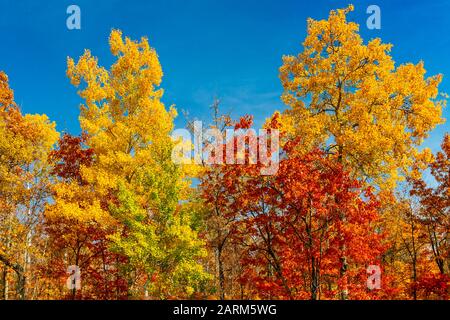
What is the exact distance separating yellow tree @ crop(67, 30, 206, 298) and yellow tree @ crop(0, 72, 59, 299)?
7.66 ft

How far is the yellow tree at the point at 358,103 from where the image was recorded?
15102 mm

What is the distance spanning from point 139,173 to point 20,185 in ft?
18.4

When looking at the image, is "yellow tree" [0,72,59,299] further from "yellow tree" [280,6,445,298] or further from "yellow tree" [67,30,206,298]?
"yellow tree" [280,6,445,298]

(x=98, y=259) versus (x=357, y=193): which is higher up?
(x=357, y=193)

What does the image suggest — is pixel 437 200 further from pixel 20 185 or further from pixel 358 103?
pixel 20 185

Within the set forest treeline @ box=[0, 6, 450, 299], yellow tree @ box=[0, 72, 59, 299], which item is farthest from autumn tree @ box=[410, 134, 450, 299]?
yellow tree @ box=[0, 72, 59, 299]

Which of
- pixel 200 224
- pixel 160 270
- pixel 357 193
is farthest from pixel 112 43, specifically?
pixel 357 193

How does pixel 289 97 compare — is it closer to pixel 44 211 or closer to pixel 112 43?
pixel 112 43

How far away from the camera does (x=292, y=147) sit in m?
13.2

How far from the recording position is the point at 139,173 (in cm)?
1566

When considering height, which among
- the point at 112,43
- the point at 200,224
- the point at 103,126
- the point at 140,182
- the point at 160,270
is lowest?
the point at 160,270

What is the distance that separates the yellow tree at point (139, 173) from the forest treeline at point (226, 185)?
0.17 feet

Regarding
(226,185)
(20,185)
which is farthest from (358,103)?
(20,185)

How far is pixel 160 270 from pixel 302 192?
5226 mm
